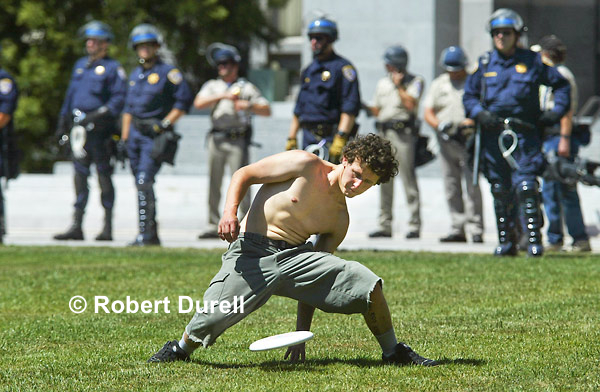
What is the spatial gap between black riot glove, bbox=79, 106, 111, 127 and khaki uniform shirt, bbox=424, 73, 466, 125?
3638mm

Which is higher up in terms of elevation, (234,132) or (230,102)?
(230,102)

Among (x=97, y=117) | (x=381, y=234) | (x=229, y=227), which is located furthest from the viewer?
(x=381, y=234)

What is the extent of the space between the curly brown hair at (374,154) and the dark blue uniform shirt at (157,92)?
710 centimetres

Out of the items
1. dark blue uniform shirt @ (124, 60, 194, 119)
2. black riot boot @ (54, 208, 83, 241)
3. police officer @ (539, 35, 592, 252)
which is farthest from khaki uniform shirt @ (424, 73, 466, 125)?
black riot boot @ (54, 208, 83, 241)

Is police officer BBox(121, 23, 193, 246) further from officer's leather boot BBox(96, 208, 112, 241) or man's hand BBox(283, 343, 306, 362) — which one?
man's hand BBox(283, 343, 306, 362)

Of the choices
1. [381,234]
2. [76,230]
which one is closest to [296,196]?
[76,230]

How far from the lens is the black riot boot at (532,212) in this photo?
10805 mm

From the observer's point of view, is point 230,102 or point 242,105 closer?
point 242,105

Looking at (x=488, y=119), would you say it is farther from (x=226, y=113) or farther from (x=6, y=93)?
(x=6, y=93)

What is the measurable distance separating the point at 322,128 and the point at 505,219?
197 centimetres

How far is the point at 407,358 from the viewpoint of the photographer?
5.92 meters

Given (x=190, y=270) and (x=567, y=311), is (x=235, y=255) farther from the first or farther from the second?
(x=190, y=270)

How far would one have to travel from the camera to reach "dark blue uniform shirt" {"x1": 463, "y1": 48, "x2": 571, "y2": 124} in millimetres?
10820

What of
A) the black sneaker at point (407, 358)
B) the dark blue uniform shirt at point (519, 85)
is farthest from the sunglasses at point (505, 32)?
the black sneaker at point (407, 358)
